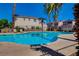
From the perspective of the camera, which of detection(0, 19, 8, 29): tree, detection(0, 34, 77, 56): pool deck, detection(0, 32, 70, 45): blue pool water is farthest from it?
detection(0, 32, 70, 45): blue pool water

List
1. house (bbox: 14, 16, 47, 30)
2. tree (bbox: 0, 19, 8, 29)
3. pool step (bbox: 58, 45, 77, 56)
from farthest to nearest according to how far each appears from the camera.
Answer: house (bbox: 14, 16, 47, 30), tree (bbox: 0, 19, 8, 29), pool step (bbox: 58, 45, 77, 56)

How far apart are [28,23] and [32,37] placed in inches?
51.0

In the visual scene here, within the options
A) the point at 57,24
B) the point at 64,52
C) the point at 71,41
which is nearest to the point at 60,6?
the point at 57,24

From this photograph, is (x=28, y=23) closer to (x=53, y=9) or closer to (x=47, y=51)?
(x=53, y=9)

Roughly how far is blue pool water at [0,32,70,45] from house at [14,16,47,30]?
1.64 feet

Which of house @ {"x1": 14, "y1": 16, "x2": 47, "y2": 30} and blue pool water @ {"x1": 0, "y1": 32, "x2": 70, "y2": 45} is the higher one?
house @ {"x1": 14, "y1": 16, "x2": 47, "y2": 30}

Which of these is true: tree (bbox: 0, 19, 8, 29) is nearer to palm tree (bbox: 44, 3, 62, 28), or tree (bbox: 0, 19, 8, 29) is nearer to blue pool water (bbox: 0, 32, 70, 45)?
blue pool water (bbox: 0, 32, 70, 45)

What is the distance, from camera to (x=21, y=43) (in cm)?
1029

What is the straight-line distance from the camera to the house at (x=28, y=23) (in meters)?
9.51

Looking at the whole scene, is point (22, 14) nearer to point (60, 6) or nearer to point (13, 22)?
point (13, 22)

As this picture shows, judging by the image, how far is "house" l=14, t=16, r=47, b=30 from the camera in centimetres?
951

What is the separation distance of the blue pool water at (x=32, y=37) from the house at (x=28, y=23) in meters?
0.50

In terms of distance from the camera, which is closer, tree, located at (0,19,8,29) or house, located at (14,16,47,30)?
tree, located at (0,19,8,29)

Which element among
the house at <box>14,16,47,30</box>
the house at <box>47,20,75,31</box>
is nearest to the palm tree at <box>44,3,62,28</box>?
the house at <box>47,20,75,31</box>
